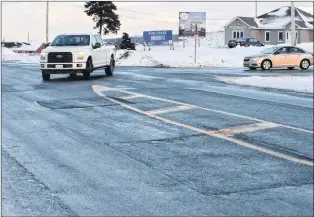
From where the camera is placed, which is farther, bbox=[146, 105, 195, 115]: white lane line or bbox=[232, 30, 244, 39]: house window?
bbox=[232, 30, 244, 39]: house window

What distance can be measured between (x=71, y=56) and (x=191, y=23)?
30651 mm

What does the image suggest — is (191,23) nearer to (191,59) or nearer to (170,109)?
(191,59)

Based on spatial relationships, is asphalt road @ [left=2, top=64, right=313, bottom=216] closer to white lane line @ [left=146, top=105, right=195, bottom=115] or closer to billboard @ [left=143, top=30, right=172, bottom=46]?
white lane line @ [left=146, top=105, right=195, bottom=115]

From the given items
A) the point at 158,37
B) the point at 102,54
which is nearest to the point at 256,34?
the point at 158,37

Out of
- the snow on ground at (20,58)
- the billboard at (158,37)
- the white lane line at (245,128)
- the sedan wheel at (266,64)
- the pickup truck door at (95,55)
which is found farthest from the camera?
the billboard at (158,37)

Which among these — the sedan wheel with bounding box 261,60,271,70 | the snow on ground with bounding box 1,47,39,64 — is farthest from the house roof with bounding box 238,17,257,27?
the sedan wheel with bounding box 261,60,271,70

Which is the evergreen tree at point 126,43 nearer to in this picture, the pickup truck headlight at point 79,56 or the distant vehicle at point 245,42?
the distant vehicle at point 245,42

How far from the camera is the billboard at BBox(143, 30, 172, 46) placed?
51.6 metres

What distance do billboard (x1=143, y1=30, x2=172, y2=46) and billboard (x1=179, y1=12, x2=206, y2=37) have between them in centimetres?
173

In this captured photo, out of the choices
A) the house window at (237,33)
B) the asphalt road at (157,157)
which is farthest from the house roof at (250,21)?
the asphalt road at (157,157)

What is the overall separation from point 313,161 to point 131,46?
169 ft

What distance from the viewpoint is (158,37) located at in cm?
5203

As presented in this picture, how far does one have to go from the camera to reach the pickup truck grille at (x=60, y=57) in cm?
1969

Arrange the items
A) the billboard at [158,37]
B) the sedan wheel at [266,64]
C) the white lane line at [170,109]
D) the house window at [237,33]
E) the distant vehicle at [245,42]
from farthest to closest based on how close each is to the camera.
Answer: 1. the house window at [237,33]
2. the distant vehicle at [245,42]
3. the billboard at [158,37]
4. the sedan wheel at [266,64]
5. the white lane line at [170,109]
